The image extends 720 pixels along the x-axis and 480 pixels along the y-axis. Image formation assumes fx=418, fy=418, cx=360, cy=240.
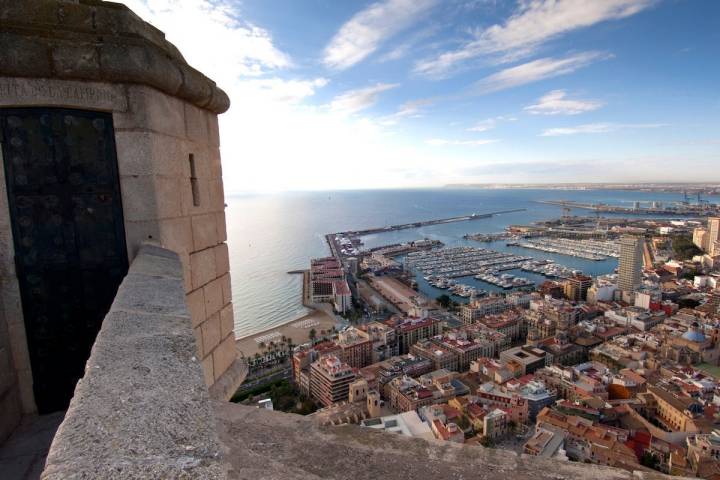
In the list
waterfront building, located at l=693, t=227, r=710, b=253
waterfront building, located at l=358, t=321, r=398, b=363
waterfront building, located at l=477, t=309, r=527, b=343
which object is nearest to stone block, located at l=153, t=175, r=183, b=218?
waterfront building, located at l=358, t=321, r=398, b=363

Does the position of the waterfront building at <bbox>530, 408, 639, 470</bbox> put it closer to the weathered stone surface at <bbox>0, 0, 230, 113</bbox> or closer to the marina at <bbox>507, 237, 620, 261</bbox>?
the weathered stone surface at <bbox>0, 0, 230, 113</bbox>

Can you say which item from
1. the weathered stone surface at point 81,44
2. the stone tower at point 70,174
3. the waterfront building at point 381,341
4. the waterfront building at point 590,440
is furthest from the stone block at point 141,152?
the waterfront building at point 381,341

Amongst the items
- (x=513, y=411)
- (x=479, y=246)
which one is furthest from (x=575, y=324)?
(x=479, y=246)

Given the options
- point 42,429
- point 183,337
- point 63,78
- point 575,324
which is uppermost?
point 63,78

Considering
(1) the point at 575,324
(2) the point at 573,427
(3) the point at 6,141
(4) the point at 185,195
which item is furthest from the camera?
Answer: (1) the point at 575,324

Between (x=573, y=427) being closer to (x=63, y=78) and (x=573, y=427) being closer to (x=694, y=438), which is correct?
(x=694, y=438)

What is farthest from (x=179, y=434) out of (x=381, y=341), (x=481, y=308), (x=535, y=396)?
(x=481, y=308)
